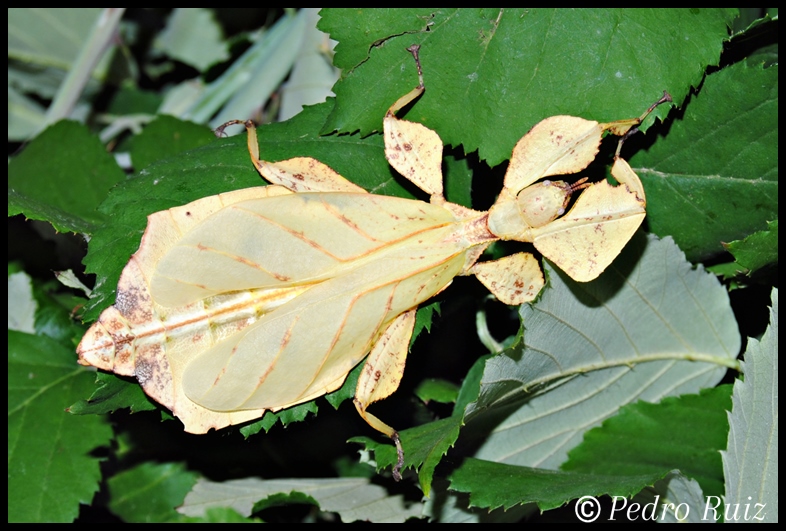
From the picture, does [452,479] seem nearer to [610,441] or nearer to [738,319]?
[610,441]

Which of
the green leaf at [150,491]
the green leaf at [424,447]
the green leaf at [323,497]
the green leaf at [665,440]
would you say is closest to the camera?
the green leaf at [424,447]

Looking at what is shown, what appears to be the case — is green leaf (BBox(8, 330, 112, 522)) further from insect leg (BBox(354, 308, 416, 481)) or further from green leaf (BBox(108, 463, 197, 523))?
insect leg (BBox(354, 308, 416, 481))

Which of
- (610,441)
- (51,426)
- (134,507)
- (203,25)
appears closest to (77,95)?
(203,25)

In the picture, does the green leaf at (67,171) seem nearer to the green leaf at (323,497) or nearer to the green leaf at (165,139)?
the green leaf at (165,139)

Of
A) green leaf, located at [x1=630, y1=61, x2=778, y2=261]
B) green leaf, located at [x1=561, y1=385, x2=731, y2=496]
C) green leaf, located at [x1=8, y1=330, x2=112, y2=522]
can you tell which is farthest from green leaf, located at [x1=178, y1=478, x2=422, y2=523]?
green leaf, located at [x1=630, y1=61, x2=778, y2=261]

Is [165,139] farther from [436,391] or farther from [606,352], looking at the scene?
[606,352]

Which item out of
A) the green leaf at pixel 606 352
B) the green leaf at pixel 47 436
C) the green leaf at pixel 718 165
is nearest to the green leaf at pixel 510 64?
the green leaf at pixel 718 165

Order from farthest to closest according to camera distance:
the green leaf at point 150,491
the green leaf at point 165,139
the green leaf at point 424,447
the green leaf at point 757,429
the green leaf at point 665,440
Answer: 1. the green leaf at point 165,139
2. the green leaf at point 150,491
3. the green leaf at point 665,440
4. the green leaf at point 757,429
5. the green leaf at point 424,447
